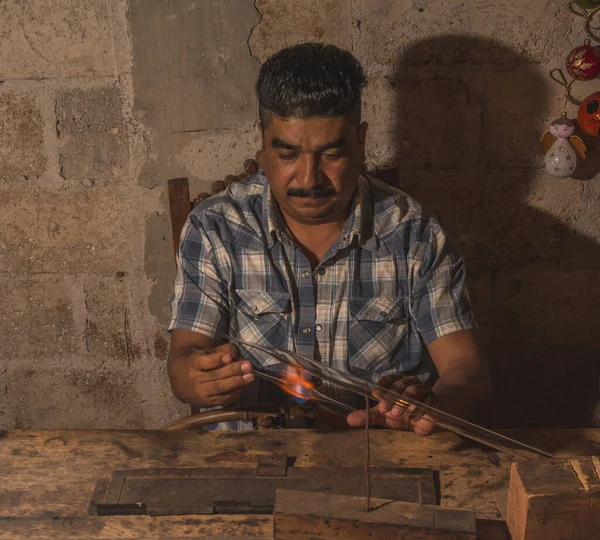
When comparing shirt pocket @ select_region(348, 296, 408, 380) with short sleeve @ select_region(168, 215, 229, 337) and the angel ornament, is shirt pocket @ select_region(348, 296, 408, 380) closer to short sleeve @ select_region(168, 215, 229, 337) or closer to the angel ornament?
short sleeve @ select_region(168, 215, 229, 337)

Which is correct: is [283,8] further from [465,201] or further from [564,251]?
[564,251]

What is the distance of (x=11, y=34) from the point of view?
215 cm

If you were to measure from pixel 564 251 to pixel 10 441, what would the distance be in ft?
5.58

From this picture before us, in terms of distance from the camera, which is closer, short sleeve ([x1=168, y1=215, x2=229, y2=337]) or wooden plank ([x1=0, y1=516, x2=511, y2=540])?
wooden plank ([x1=0, y1=516, x2=511, y2=540])

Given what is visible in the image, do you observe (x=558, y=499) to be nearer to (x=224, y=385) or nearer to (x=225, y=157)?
(x=224, y=385)

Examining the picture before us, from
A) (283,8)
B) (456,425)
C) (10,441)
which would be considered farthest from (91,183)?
(456,425)

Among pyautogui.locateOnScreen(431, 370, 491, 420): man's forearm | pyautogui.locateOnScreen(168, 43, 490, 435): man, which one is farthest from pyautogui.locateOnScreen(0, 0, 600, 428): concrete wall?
pyautogui.locateOnScreen(431, 370, 491, 420): man's forearm

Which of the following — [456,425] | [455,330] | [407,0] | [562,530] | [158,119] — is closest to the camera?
[562,530]

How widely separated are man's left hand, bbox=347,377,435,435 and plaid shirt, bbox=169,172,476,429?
0.40 metres

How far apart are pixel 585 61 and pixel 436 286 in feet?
2.50

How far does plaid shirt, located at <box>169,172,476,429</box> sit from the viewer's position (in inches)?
75.4

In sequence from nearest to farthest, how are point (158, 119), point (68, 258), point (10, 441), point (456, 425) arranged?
point (456, 425) → point (10, 441) → point (158, 119) → point (68, 258)

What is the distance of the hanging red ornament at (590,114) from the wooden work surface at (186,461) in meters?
0.87

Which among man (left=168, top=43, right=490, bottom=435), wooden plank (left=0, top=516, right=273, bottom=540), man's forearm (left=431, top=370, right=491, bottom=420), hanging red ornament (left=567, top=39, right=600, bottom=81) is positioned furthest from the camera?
hanging red ornament (left=567, top=39, right=600, bottom=81)
